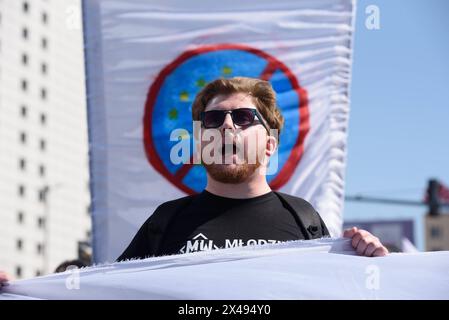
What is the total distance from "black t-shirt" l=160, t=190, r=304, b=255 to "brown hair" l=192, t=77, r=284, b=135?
14.9 inches

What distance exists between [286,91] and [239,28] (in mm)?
627

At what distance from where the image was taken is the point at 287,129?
5.77 metres

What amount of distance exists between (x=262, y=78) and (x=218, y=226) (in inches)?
112

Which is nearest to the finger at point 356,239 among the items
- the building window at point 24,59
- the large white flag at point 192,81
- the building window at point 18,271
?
the large white flag at point 192,81

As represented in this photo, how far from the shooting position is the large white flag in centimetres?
560

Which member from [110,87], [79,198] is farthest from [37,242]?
[110,87]

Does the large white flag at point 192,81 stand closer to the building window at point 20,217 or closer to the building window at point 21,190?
the building window at point 20,217

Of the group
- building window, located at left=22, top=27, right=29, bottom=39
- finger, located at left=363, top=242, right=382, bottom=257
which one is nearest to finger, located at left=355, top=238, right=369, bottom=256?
finger, located at left=363, top=242, right=382, bottom=257

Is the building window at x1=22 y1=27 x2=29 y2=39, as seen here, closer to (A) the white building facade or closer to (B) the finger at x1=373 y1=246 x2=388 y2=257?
(A) the white building facade

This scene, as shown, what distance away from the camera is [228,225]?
3.15 metres

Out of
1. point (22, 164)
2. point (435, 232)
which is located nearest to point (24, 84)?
point (22, 164)

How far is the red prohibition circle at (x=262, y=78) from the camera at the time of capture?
5590 mm
